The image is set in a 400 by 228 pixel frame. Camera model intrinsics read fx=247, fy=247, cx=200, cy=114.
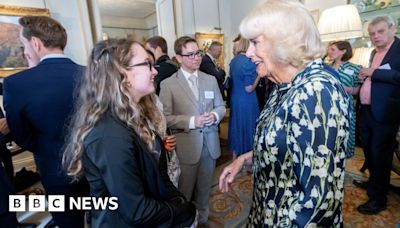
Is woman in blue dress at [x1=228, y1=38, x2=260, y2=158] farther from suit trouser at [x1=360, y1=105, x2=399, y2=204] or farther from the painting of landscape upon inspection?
the painting of landscape

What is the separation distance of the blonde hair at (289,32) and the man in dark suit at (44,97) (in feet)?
3.58

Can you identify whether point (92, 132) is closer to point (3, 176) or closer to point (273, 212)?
point (273, 212)

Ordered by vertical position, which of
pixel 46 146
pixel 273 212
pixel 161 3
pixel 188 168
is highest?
pixel 161 3

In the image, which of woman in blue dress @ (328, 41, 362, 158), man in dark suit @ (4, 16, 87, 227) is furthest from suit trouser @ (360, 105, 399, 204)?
man in dark suit @ (4, 16, 87, 227)

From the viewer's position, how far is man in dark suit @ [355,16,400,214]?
2.04m

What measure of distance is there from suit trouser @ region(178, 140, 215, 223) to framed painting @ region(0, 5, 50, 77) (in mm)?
3240

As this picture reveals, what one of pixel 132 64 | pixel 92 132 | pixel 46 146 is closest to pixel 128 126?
pixel 92 132

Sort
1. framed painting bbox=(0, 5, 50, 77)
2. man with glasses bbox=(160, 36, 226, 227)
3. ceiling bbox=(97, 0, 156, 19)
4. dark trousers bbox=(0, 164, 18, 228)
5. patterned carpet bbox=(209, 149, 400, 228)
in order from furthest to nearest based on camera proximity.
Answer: ceiling bbox=(97, 0, 156, 19)
framed painting bbox=(0, 5, 50, 77)
patterned carpet bbox=(209, 149, 400, 228)
man with glasses bbox=(160, 36, 226, 227)
dark trousers bbox=(0, 164, 18, 228)

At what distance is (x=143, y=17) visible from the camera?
915cm

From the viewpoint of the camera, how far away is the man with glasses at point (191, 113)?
1.84 metres

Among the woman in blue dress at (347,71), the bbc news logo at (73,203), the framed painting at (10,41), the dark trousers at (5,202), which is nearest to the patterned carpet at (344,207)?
the woman in blue dress at (347,71)

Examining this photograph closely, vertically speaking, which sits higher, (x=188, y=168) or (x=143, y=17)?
(x=143, y=17)

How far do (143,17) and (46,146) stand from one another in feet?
28.1

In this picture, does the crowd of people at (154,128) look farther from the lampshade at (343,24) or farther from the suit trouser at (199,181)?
the lampshade at (343,24)
